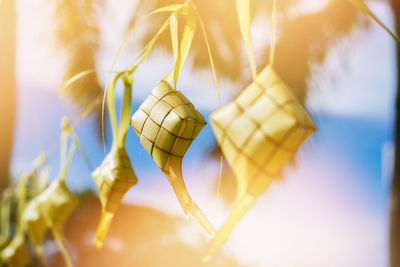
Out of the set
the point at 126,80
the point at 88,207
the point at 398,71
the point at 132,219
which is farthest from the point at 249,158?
the point at 132,219

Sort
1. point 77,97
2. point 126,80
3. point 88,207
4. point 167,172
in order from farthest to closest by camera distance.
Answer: point 88,207 < point 77,97 < point 126,80 < point 167,172

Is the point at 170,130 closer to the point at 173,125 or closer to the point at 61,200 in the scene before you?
the point at 173,125

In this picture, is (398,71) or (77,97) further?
(77,97)

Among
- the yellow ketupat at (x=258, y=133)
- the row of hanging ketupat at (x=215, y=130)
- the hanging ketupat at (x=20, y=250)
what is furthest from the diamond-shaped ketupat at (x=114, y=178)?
the hanging ketupat at (x=20, y=250)

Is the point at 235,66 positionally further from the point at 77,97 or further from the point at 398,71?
the point at 77,97

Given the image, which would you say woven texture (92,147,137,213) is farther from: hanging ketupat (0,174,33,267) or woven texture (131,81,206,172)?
hanging ketupat (0,174,33,267)

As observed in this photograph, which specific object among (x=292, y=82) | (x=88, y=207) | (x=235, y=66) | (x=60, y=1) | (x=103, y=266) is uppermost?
(x=60, y=1)
